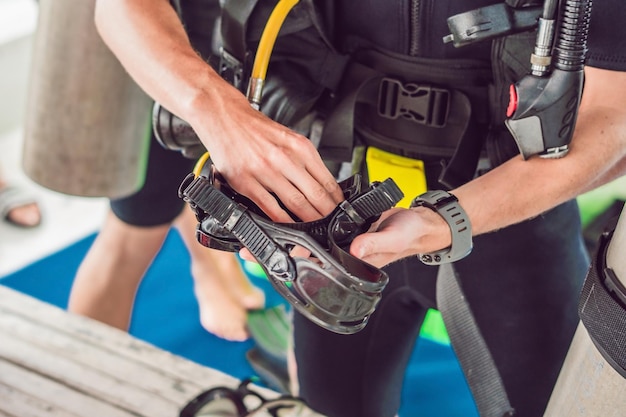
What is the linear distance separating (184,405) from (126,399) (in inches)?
4.3

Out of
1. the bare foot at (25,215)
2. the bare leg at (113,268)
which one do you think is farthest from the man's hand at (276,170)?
the bare foot at (25,215)

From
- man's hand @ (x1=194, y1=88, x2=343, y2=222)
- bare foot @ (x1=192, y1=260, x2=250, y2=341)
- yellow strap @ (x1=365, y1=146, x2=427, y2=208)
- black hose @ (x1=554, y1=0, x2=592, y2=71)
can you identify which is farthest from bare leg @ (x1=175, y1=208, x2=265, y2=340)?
black hose @ (x1=554, y1=0, x2=592, y2=71)

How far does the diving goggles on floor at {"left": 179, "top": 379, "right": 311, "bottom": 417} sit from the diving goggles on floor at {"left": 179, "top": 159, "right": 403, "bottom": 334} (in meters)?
0.45

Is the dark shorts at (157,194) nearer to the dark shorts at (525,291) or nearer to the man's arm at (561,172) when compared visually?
the dark shorts at (525,291)

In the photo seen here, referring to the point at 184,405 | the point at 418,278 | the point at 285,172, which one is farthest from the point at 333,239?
the point at 184,405

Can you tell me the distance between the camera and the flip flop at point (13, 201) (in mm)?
3014

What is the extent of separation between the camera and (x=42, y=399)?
136 cm

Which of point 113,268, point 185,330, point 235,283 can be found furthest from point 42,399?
point 235,283

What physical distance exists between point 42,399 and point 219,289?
3.78ft

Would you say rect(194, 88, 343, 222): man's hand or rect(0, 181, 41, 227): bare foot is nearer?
rect(194, 88, 343, 222): man's hand

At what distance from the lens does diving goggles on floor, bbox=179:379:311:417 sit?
1.28m

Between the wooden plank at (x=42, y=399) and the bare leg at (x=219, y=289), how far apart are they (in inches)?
38.8

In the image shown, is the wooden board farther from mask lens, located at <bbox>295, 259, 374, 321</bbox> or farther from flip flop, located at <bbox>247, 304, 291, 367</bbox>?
flip flop, located at <bbox>247, 304, 291, 367</bbox>

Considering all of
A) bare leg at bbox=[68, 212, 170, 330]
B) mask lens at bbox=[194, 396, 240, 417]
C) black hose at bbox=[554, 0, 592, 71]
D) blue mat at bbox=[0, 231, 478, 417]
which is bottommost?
blue mat at bbox=[0, 231, 478, 417]
